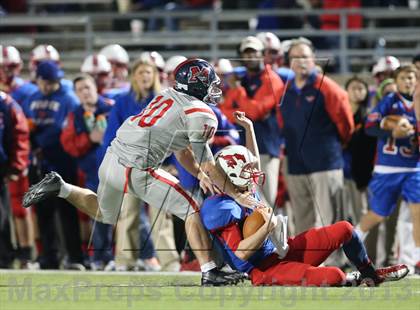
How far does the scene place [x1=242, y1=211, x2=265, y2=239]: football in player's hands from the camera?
914 cm

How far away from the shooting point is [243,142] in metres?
11.3

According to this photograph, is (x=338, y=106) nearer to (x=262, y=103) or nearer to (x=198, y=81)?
(x=262, y=103)

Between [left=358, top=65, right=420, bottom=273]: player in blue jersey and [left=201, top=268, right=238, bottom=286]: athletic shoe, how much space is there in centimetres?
274

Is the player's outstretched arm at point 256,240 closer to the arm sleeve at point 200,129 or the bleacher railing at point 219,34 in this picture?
the arm sleeve at point 200,129

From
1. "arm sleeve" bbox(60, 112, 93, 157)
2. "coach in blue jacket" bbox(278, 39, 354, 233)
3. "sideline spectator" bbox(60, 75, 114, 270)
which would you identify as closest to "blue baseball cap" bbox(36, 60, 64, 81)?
"sideline spectator" bbox(60, 75, 114, 270)

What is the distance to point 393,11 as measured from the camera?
632 inches

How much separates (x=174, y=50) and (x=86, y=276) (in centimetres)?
640

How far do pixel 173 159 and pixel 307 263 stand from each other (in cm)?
316

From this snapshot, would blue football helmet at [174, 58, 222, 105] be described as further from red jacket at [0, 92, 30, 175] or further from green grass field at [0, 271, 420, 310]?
red jacket at [0, 92, 30, 175]

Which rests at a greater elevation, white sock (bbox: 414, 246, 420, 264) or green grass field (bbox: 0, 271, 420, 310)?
green grass field (bbox: 0, 271, 420, 310)

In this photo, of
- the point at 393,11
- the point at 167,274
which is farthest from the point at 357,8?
the point at 167,274

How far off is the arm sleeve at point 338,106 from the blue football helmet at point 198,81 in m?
2.76

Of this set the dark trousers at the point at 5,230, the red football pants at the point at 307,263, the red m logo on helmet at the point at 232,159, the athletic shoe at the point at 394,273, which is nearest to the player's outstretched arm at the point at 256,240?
the red football pants at the point at 307,263

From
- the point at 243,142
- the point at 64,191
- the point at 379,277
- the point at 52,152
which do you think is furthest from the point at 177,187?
the point at 52,152
